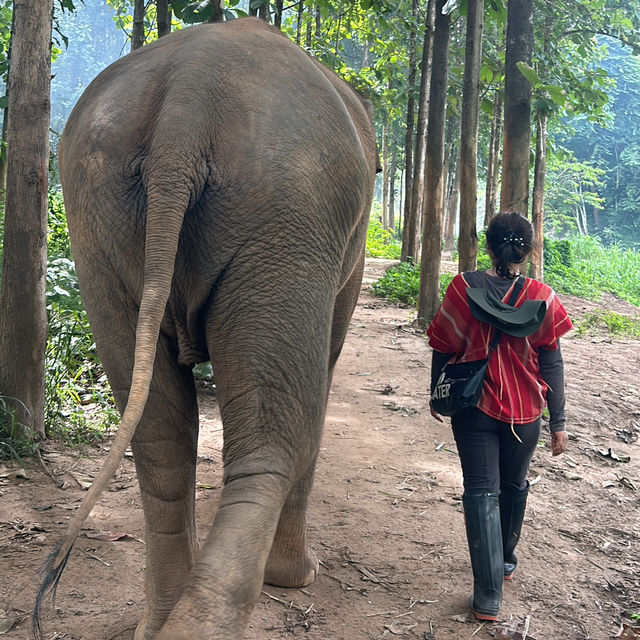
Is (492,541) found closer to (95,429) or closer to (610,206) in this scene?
(95,429)

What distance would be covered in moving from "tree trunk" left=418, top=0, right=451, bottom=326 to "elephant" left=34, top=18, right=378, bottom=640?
7806mm

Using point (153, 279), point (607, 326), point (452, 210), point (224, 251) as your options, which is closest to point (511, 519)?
point (224, 251)

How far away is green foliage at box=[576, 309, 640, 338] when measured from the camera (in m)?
12.5

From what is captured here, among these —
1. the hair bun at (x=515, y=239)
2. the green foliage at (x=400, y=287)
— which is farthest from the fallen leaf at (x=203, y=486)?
the green foliage at (x=400, y=287)

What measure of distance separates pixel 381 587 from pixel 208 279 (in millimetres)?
2032

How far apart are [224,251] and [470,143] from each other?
22.5ft

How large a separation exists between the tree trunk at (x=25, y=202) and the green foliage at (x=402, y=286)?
868 cm

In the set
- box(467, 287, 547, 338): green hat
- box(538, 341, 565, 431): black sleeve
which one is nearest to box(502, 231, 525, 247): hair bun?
box(467, 287, 547, 338): green hat

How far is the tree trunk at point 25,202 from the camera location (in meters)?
4.57

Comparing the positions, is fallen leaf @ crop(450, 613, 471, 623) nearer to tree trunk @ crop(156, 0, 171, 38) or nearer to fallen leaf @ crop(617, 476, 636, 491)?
fallen leaf @ crop(617, 476, 636, 491)

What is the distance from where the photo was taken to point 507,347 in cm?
341

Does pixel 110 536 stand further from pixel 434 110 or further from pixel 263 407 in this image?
pixel 434 110

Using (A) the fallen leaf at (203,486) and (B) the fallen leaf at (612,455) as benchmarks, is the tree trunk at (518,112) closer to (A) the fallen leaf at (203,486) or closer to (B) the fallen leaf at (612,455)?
(B) the fallen leaf at (612,455)

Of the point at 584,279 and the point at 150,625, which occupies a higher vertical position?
the point at 584,279
